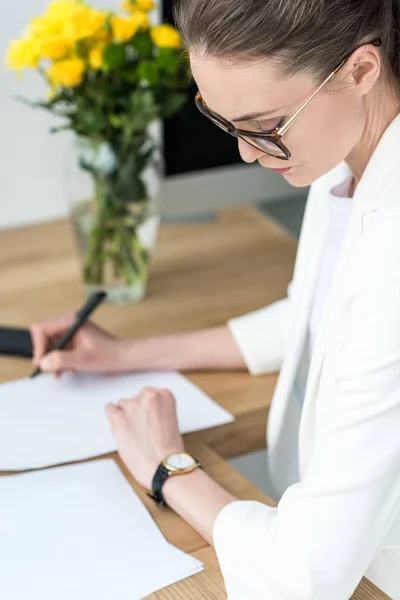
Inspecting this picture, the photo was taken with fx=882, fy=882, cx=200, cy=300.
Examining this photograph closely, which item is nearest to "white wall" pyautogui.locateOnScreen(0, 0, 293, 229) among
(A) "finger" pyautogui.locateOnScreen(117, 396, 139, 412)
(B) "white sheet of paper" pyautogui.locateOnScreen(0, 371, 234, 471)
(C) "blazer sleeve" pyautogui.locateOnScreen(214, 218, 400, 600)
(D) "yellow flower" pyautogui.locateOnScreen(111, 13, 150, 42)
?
(D) "yellow flower" pyautogui.locateOnScreen(111, 13, 150, 42)

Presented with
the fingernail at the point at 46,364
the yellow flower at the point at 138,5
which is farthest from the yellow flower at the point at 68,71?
the fingernail at the point at 46,364

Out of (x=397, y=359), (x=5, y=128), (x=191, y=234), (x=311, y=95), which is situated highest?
(x=311, y=95)

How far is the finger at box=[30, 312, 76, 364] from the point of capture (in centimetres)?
121

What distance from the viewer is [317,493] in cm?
76

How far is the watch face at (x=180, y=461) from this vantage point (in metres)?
0.95

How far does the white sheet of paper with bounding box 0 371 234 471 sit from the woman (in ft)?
0.33

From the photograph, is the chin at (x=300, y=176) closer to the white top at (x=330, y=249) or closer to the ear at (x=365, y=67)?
the ear at (x=365, y=67)

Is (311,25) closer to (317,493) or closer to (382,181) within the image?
(382,181)

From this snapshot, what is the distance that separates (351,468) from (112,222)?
2.38 feet

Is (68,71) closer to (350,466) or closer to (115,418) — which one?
(115,418)

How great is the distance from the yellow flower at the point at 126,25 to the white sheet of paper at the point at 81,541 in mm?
630

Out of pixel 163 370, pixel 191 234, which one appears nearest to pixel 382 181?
pixel 163 370

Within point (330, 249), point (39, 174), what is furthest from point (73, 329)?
point (39, 174)

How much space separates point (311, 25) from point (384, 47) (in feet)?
0.34
